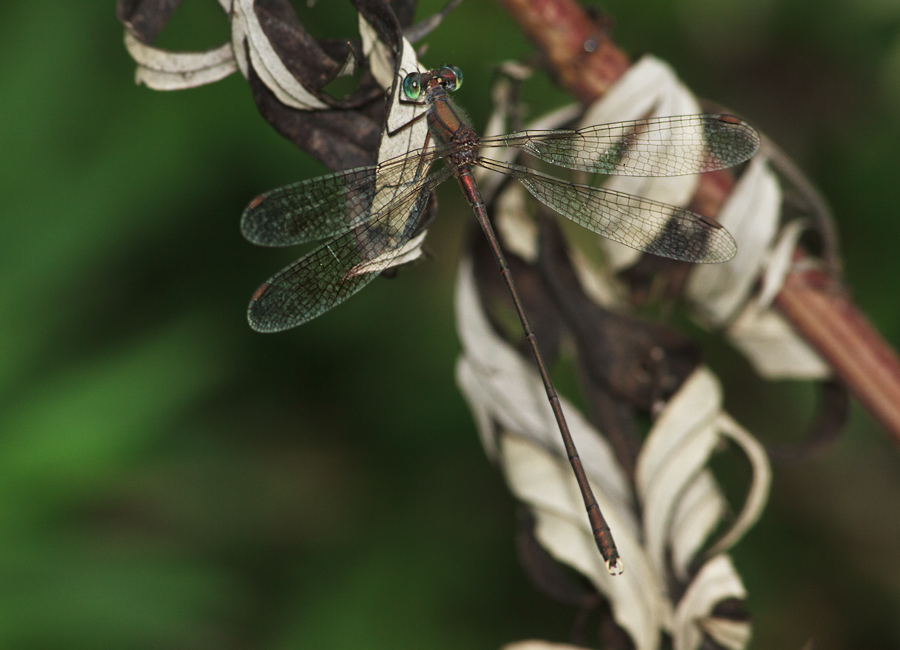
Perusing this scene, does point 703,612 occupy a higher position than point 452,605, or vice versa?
point 703,612

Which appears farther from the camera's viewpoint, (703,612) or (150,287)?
(150,287)

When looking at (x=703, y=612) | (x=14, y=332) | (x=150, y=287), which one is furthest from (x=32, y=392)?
(x=703, y=612)

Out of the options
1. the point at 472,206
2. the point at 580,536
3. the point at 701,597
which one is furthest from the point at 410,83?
the point at 701,597

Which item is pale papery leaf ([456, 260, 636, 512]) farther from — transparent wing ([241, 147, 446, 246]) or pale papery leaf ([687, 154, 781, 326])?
pale papery leaf ([687, 154, 781, 326])

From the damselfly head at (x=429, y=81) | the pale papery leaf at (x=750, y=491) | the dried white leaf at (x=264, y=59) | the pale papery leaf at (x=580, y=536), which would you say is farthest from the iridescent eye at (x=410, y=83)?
the pale papery leaf at (x=750, y=491)

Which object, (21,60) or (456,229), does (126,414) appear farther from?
(456,229)

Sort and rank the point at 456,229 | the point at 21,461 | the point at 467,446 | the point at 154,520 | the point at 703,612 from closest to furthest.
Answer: the point at 703,612 < the point at 21,461 < the point at 154,520 < the point at 467,446 < the point at 456,229
